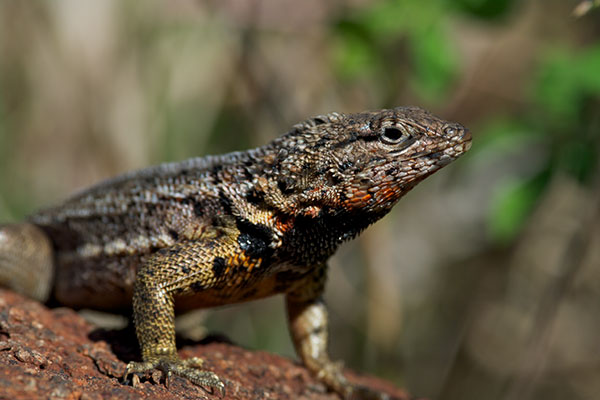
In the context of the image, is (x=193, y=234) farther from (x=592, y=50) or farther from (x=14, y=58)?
(x=14, y=58)

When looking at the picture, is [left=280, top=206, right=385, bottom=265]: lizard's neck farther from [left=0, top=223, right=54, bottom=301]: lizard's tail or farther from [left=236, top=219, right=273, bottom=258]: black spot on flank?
[left=0, top=223, right=54, bottom=301]: lizard's tail

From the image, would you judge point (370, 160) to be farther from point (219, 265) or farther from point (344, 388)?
point (344, 388)

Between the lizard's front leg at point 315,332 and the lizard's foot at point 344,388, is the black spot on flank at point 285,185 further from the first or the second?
the lizard's foot at point 344,388

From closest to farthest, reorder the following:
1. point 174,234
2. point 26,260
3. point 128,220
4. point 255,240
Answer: point 255,240 < point 174,234 < point 128,220 < point 26,260

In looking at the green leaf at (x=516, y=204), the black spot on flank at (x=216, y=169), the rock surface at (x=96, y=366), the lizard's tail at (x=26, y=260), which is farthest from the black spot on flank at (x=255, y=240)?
the green leaf at (x=516, y=204)

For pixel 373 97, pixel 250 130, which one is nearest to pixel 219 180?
pixel 373 97

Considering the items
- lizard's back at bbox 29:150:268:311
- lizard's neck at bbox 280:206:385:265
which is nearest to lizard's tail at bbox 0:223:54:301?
lizard's back at bbox 29:150:268:311

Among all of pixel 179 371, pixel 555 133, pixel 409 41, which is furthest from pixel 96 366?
pixel 555 133
